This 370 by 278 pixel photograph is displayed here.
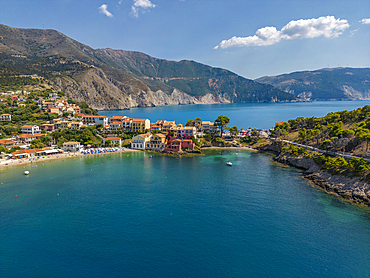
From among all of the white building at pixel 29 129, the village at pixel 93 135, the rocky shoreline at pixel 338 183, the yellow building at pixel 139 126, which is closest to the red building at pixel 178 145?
the village at pixel 93 135

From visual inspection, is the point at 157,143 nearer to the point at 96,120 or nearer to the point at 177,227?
the point at 96,120

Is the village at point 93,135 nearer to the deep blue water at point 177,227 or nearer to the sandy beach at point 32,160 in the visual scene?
the sandy beach at point 32,160

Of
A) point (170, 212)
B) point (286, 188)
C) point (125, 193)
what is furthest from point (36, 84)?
point (286, 188)

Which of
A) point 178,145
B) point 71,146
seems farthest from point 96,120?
point 178,145

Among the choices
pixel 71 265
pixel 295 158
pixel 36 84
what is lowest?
pixel 71 265

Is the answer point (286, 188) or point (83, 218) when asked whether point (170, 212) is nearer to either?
point (83, 218)

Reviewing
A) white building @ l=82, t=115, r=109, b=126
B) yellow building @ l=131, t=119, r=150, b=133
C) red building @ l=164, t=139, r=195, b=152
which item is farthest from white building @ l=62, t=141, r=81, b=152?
red building @ l=164, t=139, r=195, b=152
